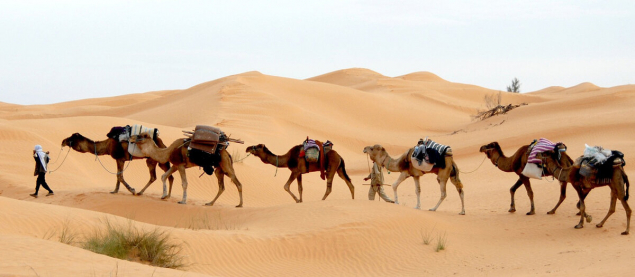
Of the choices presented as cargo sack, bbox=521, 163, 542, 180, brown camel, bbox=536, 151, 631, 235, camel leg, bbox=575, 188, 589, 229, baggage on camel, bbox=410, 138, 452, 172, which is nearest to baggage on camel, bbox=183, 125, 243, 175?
baggage on camel, bbox=410, 138, 452, 172

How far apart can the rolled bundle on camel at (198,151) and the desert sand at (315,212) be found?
3.27 ft

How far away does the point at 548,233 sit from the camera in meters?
13.4

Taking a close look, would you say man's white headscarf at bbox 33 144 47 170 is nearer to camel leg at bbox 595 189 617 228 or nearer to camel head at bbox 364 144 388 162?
camel head at bbox 364 144 388 162

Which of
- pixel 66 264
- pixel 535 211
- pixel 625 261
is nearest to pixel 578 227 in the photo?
pixel 535 211

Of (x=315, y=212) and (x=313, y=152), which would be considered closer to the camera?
(x=315, y=212)

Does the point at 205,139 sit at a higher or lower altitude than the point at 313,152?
higher

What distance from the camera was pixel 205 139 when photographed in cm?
1555

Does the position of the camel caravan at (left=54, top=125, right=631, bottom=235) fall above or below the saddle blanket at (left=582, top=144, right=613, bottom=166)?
below

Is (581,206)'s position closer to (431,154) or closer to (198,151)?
(431,154)

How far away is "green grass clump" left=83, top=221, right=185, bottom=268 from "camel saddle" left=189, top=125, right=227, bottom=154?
576cm

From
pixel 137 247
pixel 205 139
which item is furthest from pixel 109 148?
pixel 137 247

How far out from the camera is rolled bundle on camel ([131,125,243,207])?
1563cm

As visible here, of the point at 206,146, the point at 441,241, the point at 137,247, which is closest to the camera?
the point at 137,247

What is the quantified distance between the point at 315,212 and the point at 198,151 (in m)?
3.82
